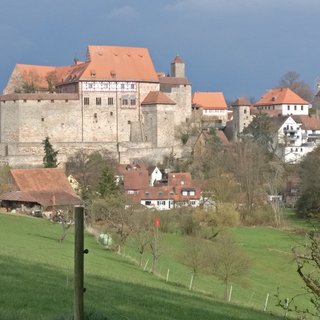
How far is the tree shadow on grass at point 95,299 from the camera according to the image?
10305 mm

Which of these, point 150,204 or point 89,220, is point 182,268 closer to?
point 89,220

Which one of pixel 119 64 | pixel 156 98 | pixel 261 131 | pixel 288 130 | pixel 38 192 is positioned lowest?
pixel 38 192

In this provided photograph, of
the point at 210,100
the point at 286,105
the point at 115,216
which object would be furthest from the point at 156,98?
the point at 115,216

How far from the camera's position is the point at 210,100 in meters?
91.8

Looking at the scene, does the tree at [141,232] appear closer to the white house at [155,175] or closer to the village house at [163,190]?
the village house at [163,190]

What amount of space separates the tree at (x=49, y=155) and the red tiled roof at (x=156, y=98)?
9546mm

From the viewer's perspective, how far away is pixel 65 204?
44.1 m

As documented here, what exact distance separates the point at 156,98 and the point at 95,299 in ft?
184

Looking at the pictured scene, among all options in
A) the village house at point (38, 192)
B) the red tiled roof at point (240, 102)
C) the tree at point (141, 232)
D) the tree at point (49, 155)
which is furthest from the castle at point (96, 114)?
the tree at point (141, 232)

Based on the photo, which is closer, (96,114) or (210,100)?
(96,114)

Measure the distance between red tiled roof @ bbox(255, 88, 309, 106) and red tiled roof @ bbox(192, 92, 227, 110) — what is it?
6.59m

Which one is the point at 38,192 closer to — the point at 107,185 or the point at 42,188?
the point at 42,188

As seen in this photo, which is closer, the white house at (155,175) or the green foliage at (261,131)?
the white house at (155,175)

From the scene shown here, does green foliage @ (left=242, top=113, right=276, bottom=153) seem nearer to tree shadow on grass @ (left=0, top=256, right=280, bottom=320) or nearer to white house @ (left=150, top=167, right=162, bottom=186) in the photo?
white house @ (left=150, top=167, right=162, bottom=186)
